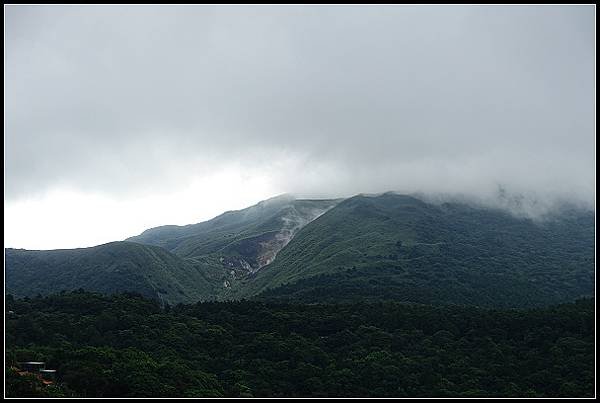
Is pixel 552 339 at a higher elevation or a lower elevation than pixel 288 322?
lower

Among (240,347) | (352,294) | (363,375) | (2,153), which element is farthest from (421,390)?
(352,294)

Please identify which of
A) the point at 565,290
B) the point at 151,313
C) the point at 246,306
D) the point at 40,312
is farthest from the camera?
the point at 565,290

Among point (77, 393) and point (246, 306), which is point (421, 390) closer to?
point (77, 393)

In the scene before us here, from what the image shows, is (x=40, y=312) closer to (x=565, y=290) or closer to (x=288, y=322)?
(x=288, y=322)

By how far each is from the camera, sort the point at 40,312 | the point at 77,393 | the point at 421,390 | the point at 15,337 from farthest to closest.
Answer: the point at 40,312 → the point at 15,337 → the point at 421,390 → the point at 77,393

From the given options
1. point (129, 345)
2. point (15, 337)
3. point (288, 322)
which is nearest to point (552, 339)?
point (288, 322)

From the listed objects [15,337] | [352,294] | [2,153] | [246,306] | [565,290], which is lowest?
[565,290]

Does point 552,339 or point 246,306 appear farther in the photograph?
point 246,306
